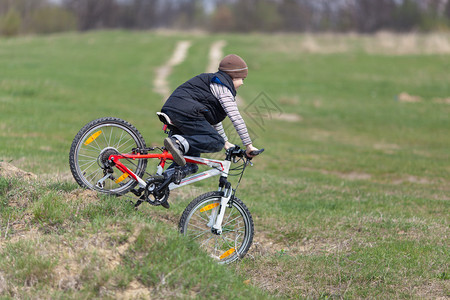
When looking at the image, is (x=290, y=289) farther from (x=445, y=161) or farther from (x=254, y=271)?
(x=445, y=161)

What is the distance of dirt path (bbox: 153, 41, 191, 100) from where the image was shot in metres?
27.4

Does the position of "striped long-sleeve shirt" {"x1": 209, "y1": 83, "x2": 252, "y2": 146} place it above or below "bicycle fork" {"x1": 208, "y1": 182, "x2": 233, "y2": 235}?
above

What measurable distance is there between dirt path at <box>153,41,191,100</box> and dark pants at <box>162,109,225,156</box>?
19.1 metres

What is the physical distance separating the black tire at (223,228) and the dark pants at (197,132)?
1.73ft

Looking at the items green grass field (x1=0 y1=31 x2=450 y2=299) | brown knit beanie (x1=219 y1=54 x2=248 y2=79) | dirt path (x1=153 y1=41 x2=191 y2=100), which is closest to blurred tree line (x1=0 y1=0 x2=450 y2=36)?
dirt path (x1=153 y1=41 x2=191 y2=100)

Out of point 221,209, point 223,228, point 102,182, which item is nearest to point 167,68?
point 102,182

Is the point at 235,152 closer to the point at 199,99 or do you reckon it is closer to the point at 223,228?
the point at 199,99

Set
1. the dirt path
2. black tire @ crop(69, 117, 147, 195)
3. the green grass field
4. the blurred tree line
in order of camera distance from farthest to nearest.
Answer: the blurred tree line, the dirt path, black tire @ crop(69, 117, 147, 195), the green grass field

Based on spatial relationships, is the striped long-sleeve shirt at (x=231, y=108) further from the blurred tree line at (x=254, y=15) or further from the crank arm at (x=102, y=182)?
the blurred tree line at (x=254, y=15)

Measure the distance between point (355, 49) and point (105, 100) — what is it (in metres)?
26.1

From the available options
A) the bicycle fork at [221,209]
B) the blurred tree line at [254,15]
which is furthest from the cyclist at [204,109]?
the blurred tree line at [254,15]

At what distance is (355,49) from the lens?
4281cm

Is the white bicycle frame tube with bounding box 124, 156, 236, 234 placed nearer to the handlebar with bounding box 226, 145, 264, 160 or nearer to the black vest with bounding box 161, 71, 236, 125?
the handlebar with bounding box 226, 145, 264, 160

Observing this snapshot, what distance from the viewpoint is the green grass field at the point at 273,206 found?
480cm
